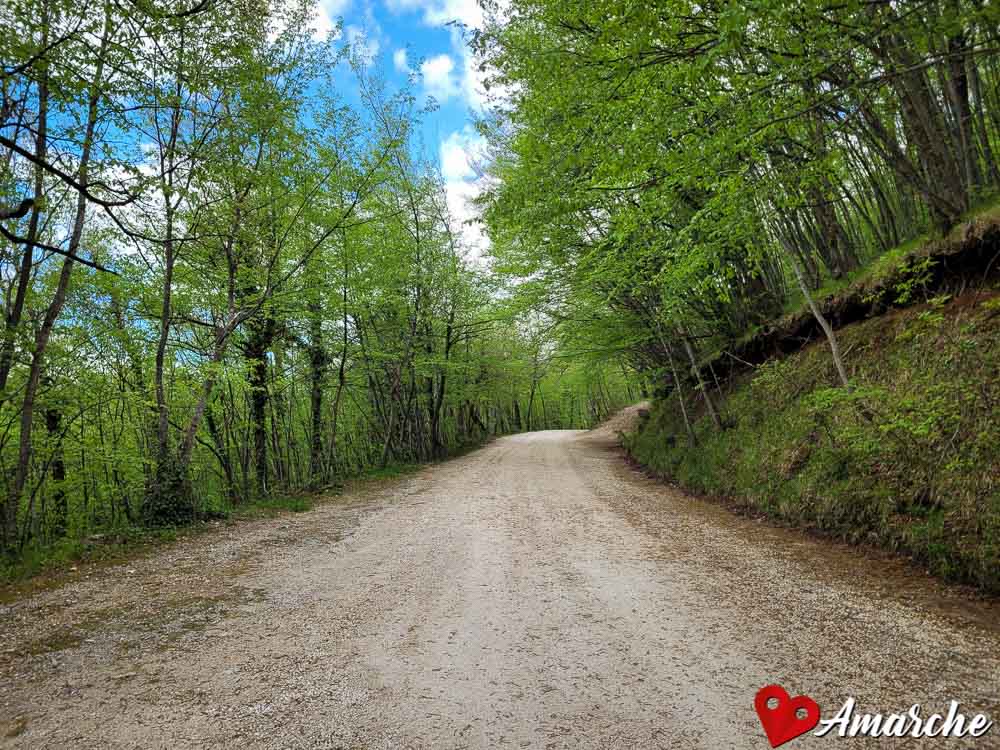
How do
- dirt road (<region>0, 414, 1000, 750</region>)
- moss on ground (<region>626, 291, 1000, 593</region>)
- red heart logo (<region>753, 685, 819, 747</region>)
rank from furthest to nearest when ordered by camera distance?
moss on ground (<region>626, 291, 1000, 593</region>)
dirt road (<region>0, 414, 1000, 750</region>)
red heart logo (<region>753, 685, 819, 747</region>)

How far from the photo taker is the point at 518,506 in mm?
7523

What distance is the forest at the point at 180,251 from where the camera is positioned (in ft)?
15.4

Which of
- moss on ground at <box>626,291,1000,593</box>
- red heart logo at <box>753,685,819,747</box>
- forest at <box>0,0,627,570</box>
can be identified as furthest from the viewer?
forest at <box>0,0,627,570</box>

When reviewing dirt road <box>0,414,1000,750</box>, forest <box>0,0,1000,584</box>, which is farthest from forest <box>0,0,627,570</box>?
dirt road <box>0,414,1000,750</box>

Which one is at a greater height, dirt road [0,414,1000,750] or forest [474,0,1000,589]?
forest [474,0,1000,589]

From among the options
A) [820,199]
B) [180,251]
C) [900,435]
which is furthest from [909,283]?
[180,251]

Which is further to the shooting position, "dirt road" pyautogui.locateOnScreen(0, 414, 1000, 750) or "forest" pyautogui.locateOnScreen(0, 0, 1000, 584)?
"forest" pyautogui.locateOnScreen(0, 0, 1000, 584)

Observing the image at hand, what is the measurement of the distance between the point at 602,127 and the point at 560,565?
4717 mm

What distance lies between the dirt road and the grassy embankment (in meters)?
0.41

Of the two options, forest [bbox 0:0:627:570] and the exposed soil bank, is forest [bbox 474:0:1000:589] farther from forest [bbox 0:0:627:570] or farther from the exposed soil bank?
forest [bbox 0:0:627:570]

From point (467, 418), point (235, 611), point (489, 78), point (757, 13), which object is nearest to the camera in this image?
point (757, 13)

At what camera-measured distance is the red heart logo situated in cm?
200

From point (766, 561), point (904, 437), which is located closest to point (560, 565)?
point (766, 561)

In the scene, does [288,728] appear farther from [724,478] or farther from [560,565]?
[724,478]
